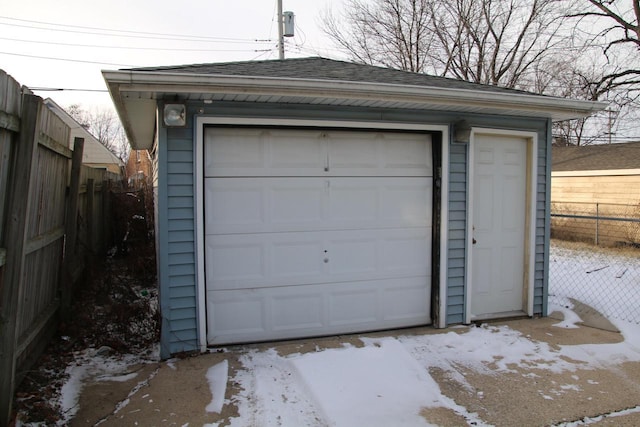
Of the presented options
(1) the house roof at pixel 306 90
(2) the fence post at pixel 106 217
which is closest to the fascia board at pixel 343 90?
(1) the house roof at pixel 306 90

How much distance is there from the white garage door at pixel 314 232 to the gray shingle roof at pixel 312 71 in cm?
54

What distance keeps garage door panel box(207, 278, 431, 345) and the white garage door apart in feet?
0.03

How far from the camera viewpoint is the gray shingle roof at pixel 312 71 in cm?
408

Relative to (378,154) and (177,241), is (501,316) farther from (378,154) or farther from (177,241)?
(177,241)

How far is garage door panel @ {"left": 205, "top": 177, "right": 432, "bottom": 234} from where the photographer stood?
4.26 m

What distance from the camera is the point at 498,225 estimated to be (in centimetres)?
513

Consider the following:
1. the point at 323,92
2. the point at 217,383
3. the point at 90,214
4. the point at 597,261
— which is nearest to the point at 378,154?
the point at 323,92

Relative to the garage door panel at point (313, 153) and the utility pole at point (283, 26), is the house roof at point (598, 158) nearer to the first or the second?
the utility pole at point (283, 26)

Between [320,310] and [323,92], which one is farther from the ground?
[323,92]

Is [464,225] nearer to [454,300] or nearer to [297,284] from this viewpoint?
[454,300]

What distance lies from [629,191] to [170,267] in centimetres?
1290

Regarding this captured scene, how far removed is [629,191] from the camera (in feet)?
40.1

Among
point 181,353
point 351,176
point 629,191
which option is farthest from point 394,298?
point 629,191

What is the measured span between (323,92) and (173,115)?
4.40 feet
